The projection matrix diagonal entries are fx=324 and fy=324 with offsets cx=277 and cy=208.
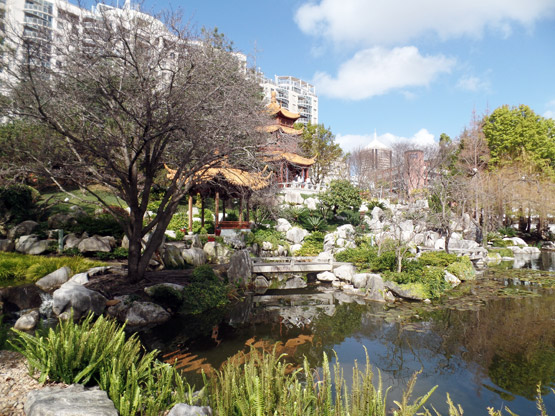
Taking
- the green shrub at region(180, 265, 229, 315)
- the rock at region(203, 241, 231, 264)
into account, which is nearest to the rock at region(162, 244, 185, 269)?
the rock at region(203, 241, 231, 264)

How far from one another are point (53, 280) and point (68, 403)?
810cm

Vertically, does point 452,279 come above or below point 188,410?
below

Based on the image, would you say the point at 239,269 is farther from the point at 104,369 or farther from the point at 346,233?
the point at 346,233

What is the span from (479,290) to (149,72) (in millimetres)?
12780

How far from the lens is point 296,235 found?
19.0m

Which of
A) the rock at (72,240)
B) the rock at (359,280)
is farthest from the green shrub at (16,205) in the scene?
the rock at (359,280)

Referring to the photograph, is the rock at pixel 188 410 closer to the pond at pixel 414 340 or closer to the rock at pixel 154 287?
the pond at pixel 414 340

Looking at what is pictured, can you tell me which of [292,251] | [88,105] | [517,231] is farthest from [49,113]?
[517,231]

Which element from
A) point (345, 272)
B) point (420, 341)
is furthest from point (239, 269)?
Answer: point (420, 341)

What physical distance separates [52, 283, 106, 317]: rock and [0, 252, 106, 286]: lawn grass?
2.53 m

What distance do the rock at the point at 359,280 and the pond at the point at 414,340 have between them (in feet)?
4.03

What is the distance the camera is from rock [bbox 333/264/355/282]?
41.8 ft

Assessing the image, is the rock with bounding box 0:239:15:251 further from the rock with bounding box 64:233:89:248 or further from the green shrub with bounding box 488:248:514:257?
the green shrub with bounding box 488:248:514:257

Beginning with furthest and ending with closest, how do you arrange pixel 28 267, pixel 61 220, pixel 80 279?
pixel 61 220, pixel 28 267, pixel 80 279
